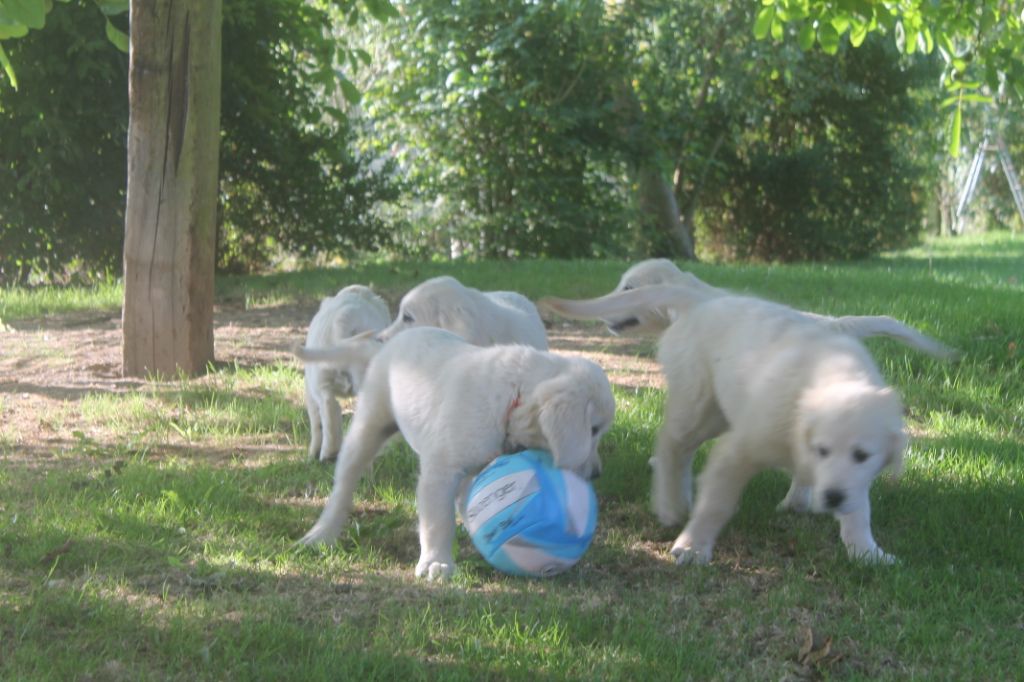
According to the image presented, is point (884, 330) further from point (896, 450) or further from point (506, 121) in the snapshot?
point (506, 121)

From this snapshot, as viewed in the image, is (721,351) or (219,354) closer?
(721,351)

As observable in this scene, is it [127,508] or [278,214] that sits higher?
[278,214]

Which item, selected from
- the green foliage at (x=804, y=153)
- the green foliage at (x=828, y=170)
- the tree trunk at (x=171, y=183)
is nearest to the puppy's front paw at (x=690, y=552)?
the tree trunk at (x=171, y=183)

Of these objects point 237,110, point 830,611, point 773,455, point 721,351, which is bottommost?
point 830,611

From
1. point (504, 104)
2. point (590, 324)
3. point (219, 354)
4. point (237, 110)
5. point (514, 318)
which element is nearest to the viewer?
point (514, 318)

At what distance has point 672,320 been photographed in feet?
18.9

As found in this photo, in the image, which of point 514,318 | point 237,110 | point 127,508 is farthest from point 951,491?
point 237,110

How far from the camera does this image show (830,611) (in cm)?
429

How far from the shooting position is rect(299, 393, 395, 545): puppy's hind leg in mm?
4930

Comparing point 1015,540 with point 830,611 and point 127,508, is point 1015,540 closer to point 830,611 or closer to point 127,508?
point 830,611

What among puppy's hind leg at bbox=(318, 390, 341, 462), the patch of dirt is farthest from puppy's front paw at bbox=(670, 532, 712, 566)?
the patch of dirt

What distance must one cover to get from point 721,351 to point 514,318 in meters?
1.57

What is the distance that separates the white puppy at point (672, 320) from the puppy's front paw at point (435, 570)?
1.74 metres

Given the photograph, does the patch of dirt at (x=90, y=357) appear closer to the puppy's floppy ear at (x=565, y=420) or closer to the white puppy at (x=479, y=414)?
the white puppy at (x=479, y=414)
